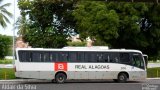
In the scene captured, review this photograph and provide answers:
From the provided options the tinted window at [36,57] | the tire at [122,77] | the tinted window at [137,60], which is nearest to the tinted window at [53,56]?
the tinted window at [36,57]

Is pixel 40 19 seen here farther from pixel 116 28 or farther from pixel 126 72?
pixel 126 72

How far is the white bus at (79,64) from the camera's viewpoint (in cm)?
3525

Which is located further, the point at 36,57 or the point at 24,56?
the point at 36,57

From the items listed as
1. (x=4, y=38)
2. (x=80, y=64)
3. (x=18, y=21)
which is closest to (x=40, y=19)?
(x=18, y=21)

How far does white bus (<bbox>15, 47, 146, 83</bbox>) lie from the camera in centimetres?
3525

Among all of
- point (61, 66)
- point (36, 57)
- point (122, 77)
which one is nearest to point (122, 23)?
point (122, 77)

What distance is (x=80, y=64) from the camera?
119ft

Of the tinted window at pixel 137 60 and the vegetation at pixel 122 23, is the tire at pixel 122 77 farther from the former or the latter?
the vegetation at pixel 122 23

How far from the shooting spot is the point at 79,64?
3634 centimetres

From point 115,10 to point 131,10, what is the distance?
178cm

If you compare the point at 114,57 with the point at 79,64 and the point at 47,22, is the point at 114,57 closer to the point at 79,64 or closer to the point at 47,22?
the point at 79,64

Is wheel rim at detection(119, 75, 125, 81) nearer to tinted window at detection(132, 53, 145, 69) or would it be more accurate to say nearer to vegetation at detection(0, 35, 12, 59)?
tinted window at detection(132, 53, 145, 69)

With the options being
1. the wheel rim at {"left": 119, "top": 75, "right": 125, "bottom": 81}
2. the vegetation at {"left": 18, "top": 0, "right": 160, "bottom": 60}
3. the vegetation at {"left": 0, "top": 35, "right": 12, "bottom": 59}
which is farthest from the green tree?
the vegetation at {"left": 0, "top": 35, "right": 12, "bottom": 59}

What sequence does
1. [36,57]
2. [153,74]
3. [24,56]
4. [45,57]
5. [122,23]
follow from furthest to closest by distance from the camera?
[153,74] < [122,23] < [45,57] < [36,57] < [24,56]
